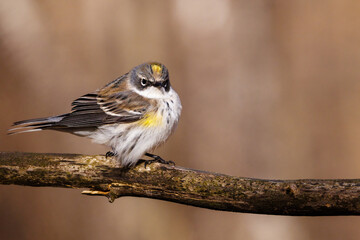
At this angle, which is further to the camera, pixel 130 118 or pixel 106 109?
pixel 106 109

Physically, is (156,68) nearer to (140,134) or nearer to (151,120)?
(151,120)

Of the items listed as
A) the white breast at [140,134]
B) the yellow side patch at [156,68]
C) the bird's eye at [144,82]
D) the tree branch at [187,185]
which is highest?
the yellow side patch at [156,68]

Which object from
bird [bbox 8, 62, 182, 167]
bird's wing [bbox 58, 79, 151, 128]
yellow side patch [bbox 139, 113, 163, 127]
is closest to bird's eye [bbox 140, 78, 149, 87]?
bird [bbox 8, 62, 182, 167]

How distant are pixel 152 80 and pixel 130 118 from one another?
0.35 metres

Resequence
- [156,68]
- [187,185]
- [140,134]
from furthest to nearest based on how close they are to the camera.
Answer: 1. [156,68]
2. [140,134]
3. [187,185]

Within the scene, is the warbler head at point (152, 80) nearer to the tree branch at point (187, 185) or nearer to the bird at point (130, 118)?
the bird at point (130, 118)

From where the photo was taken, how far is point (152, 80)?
134 inches

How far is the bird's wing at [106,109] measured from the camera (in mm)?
3350

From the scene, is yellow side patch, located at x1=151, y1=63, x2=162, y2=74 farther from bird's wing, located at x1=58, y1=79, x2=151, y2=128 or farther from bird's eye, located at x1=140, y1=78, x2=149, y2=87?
bird's wing, located at x1=58, y1=79, x2=151, y2=128

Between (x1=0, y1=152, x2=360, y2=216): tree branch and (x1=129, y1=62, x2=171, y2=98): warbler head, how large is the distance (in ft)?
2.30

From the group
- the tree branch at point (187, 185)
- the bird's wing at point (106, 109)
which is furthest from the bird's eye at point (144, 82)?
the tree branch at point (187, 185)

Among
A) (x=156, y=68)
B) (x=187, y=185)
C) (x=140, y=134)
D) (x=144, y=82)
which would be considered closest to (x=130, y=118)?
(x=140, y=134)

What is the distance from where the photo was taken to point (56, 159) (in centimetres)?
295

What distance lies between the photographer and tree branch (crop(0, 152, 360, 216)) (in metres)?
2.43
